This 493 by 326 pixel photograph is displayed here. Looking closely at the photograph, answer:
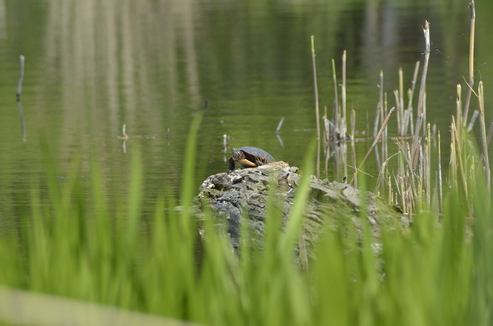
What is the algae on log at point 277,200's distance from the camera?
213 inches

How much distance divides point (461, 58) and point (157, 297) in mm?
16553

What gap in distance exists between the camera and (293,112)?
12398 millimetres

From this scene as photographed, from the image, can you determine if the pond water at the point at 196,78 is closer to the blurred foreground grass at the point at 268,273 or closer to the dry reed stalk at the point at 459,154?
the blurred foreground grass at the point at 268,273

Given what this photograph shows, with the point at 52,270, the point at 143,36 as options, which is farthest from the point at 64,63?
the point at 52,270

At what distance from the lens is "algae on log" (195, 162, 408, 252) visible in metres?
5.41

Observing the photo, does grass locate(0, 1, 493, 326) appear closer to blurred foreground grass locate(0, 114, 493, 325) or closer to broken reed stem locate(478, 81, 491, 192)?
blurred foreground grass locate(0, 114, 493, 325)

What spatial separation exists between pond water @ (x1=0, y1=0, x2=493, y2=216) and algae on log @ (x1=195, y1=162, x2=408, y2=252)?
57 cm

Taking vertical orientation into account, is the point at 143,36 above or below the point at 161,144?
above

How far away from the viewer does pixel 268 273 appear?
2641 mm

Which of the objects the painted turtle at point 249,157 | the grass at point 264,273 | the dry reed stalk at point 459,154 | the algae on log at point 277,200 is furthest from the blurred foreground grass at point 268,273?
the painted turtle at point 249,157

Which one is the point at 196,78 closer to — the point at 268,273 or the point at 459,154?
the point at 459,154

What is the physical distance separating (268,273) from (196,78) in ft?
45.9

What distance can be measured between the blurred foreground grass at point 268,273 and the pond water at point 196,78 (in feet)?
1.00

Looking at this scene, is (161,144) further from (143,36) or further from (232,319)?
(143,36)
